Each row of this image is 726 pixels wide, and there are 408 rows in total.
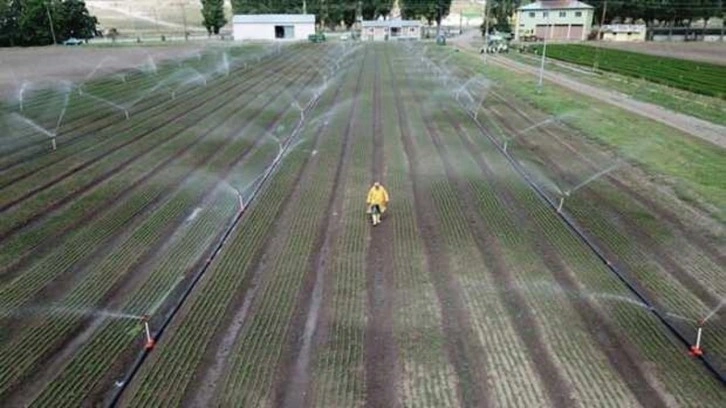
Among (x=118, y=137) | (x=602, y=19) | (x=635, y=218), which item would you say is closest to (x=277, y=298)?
(x=635, y=218)

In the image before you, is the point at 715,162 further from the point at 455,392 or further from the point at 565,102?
the point at 455,392

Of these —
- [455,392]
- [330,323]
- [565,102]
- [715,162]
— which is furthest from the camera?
[565,102]

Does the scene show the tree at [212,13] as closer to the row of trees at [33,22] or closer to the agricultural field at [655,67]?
the row of trees at [33,22]

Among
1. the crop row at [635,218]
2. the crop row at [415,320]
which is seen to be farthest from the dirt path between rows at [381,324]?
the crop row at [635,218]

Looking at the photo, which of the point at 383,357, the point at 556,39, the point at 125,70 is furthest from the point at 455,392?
the point at 556,39

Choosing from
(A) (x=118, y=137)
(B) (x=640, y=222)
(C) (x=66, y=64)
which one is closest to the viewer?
(B) (x=640, y=222)

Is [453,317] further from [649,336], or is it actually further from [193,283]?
[193,283]
